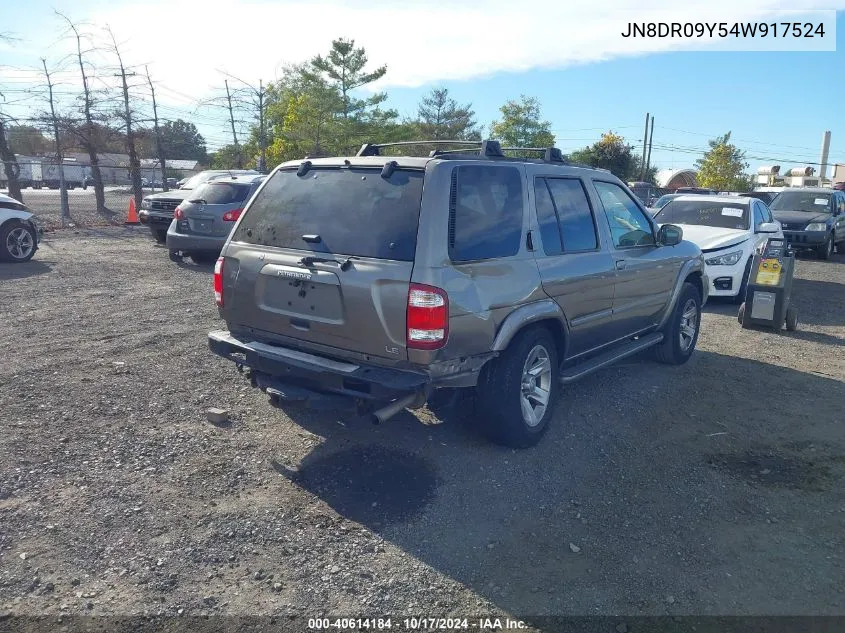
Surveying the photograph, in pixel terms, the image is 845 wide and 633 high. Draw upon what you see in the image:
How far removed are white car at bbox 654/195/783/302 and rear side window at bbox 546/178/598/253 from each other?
4643 mm

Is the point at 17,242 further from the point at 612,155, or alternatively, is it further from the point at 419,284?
the point at 612,155

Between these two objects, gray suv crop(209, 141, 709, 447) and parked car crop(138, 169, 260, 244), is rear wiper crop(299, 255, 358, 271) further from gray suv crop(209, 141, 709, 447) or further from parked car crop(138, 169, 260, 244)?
parked car crop(138, 169, 260, 244)

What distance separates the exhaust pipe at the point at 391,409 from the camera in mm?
3944

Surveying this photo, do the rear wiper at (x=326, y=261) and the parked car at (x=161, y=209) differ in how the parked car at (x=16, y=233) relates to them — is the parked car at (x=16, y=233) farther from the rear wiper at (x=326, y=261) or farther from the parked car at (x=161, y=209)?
the rear wiper at (x=326, y=261)

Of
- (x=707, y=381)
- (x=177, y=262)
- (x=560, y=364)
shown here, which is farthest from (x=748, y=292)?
(x=177, y=262)

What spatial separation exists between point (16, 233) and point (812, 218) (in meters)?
18.1

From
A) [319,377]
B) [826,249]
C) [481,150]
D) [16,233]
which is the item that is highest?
[481,150]

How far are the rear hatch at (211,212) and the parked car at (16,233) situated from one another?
2756 mm

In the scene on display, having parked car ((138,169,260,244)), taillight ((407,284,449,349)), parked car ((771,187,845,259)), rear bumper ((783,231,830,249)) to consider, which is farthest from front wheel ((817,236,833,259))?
taillight ((407,284,449,349))

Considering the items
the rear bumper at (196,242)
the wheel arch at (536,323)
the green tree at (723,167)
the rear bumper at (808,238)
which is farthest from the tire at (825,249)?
the green tree at (723,167)

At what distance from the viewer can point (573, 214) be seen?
529cm

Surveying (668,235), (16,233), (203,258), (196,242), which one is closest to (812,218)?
(668,235)

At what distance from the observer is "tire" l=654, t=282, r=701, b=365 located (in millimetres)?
6895

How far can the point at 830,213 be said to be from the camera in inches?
723
